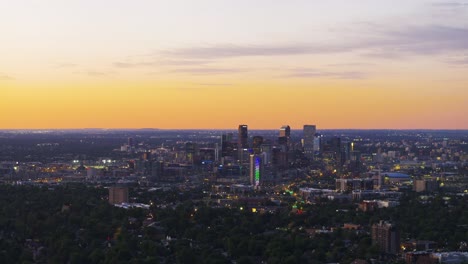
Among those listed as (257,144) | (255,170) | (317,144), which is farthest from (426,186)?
(317,144)

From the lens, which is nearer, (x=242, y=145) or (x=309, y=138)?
(x=242, y=145)

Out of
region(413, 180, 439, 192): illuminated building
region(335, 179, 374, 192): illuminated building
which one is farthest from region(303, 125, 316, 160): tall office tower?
region(413, 180, 439, 192): illuminated building

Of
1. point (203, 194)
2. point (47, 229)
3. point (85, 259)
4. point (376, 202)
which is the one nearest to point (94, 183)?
point (203, 194)

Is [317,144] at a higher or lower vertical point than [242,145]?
lower

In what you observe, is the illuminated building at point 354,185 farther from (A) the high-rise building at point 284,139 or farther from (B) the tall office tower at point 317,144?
(B) the tall office tower at point 317,144

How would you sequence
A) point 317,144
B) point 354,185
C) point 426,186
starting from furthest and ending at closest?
point 317,144 → point 354,185 → point 426,186

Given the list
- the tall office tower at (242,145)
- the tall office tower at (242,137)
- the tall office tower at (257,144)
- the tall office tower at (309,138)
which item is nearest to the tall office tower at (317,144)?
the tall office tower at (309,138)

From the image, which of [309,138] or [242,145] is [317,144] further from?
[242,145]
